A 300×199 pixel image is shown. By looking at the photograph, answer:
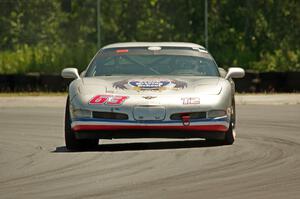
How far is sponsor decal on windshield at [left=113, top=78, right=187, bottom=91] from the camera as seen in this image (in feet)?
42.3

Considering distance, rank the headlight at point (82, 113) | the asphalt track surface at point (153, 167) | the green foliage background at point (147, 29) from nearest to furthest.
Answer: the asphalt track surface at point (153, 167), the headlight at point (82, 113), the green foliage background at point (147, 29)

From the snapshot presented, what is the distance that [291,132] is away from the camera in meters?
15.6

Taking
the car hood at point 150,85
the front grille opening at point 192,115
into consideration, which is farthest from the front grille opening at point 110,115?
the front grille opening at point 192,115

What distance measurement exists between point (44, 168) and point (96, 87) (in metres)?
2.34

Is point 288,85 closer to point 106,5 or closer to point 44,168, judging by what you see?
point 106,5

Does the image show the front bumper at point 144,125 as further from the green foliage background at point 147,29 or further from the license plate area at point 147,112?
the green foliage background at point 147,29

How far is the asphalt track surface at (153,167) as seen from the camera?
350 inches

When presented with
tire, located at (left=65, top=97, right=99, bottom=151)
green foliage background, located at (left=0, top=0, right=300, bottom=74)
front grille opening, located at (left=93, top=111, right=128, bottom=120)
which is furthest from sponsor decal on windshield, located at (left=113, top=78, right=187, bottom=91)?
green foliage background, located at (left=0, top=0, right=300, bottom=74)

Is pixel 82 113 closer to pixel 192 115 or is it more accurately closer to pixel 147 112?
pixel 147 112

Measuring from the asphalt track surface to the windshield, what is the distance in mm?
896

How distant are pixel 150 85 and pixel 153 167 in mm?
2308

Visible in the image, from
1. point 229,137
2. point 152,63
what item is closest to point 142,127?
point 229,137

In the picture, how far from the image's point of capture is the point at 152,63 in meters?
14.1

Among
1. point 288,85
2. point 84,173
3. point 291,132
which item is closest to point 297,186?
point 84,173
